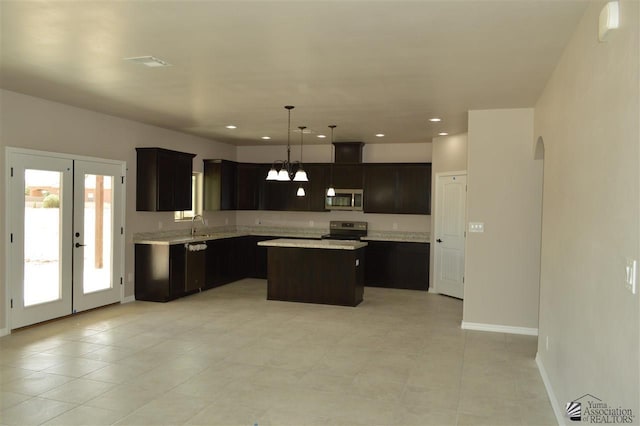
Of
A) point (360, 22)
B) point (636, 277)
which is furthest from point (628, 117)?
point (360, 22)

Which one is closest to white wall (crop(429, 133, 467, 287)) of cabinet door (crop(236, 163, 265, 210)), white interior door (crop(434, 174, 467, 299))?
white interior door (crop(434, 174, 467, 299))

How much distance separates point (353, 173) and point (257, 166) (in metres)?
2.10

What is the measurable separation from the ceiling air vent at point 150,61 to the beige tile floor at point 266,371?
2.79 meters

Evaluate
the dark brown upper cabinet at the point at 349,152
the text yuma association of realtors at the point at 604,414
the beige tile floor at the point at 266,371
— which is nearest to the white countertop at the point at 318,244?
the beige tile floor at the point at 266,371

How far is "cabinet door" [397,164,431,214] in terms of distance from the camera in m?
9.12

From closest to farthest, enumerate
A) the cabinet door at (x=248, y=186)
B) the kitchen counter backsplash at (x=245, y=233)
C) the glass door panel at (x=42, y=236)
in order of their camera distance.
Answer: the glass door panel at (x=42, y=236)
the kitchen counter backsplash at (x=245, y=233)
the cabinet door at (x=248, y=186)

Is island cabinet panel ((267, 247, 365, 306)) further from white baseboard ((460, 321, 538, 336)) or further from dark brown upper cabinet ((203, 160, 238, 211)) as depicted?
dark brown upper cabinet ((203, 160, 238, 211))

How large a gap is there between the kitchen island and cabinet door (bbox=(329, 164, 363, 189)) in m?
2.20

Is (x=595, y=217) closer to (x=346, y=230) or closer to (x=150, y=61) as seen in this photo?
(x=150, y=61)

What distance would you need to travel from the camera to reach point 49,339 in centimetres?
539

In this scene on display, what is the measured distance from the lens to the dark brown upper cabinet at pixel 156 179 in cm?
755

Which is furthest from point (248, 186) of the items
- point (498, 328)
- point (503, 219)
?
point (498, 328)

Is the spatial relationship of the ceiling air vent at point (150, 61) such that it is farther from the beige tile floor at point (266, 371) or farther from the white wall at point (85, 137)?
the beige tile floor at point (266, 371)

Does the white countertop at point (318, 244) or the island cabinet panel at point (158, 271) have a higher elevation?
the white countertop at point (318, 244)
